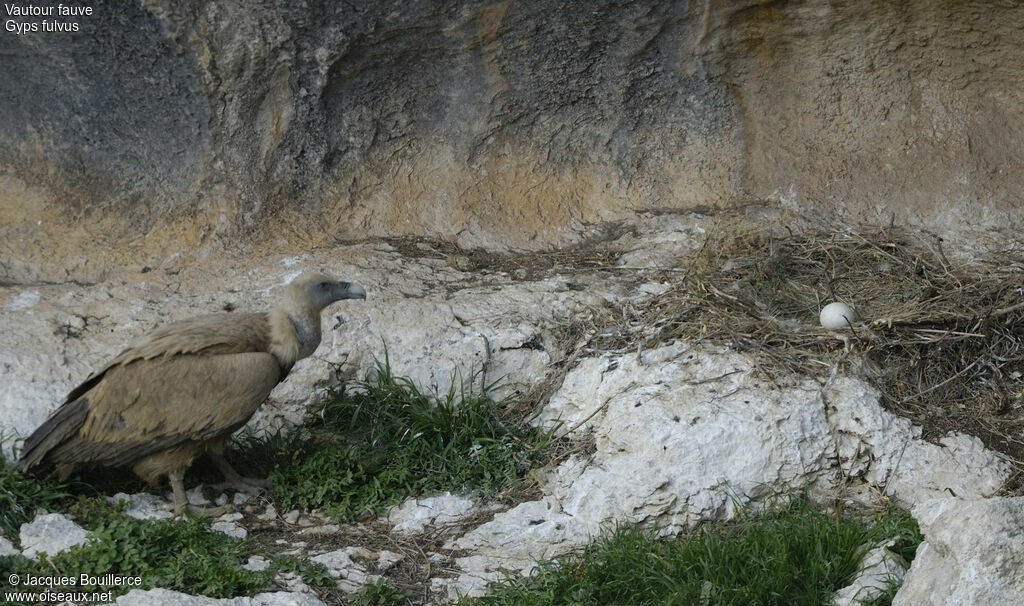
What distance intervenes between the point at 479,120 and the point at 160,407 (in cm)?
300

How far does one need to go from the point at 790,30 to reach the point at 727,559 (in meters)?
3.68

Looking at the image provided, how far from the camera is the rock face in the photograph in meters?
6.24

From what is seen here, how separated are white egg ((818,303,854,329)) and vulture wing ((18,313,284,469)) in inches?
109

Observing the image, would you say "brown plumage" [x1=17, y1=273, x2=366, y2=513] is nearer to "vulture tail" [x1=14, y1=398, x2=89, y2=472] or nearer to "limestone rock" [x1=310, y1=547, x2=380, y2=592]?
"vulture tail" [x1=14, y1=398, x2=89, y2=472]

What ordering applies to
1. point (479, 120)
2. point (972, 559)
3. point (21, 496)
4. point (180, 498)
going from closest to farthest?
point (972, 559) < point (21, 496) < point (180, 498) < point (479, 120)

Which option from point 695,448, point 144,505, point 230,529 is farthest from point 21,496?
point 695,448

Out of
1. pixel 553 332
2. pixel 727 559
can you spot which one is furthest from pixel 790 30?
pixel 727 559

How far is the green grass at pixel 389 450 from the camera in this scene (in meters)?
4.98

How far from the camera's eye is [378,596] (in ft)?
13.7

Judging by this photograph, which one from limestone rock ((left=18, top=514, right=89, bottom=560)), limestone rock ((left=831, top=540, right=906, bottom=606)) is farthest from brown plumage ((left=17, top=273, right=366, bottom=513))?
limestone rock ((left=831, top=540, right=906, bottom=606))

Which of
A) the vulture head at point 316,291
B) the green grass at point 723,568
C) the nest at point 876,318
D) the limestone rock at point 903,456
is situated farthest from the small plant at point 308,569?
the limestone rock at point 903,456

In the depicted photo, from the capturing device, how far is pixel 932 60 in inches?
253

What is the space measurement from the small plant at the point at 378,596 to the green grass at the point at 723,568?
1.03ft

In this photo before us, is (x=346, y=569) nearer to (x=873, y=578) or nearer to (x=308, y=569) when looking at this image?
(x=308, y=569)
